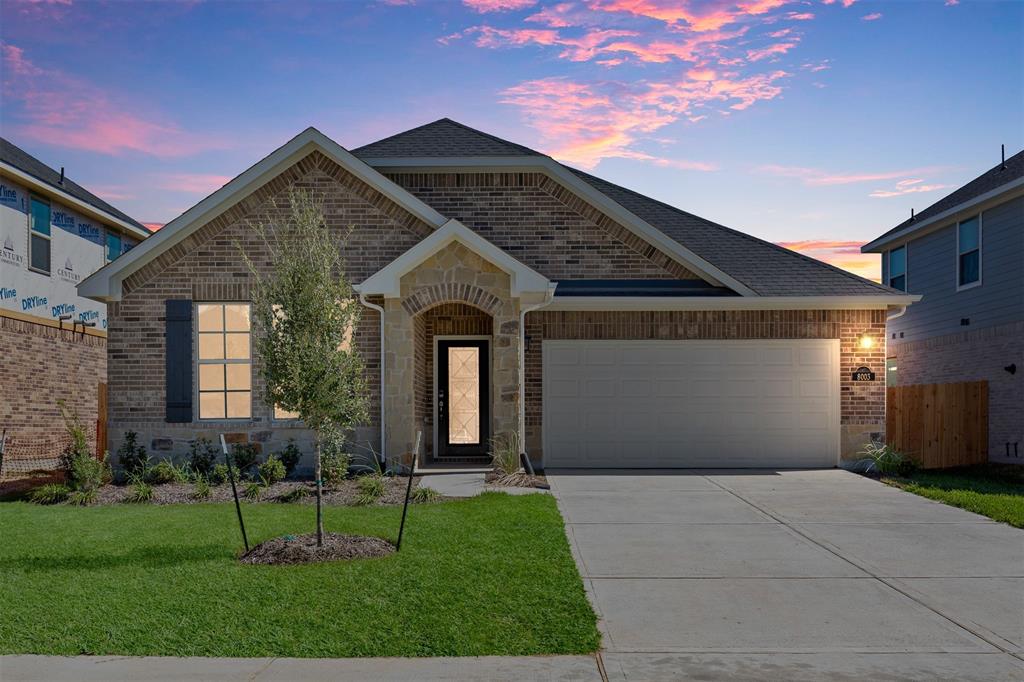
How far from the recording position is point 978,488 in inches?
525

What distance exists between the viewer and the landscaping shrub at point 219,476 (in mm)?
12867

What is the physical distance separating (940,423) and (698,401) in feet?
17.2

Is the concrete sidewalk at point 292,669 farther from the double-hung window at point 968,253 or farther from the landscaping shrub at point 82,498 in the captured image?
the double-hung window at point 968,253

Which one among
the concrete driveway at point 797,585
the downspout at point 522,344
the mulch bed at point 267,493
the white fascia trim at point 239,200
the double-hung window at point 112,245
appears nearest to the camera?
the concrete driveway at point 797,585

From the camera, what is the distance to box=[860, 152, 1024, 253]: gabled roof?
18031 millimetres

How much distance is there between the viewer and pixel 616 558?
8.11 meters

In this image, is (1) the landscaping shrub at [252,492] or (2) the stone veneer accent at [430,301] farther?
(2) the stone veneer accent at [430,301]

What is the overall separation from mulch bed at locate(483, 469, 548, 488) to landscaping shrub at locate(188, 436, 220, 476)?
458 cm

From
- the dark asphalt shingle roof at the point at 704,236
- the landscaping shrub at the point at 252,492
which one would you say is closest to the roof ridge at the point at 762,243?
the dark asphalt shingle roof at the point at 704,236

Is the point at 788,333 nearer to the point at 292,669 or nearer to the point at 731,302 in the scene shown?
the point at 731,302

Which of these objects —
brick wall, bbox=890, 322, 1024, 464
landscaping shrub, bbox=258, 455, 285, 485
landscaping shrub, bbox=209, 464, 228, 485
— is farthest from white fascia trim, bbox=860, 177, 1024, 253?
landscaping shrub, bbox=209, 464, 228, 485

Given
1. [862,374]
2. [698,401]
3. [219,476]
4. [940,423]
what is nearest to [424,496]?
[219,476]

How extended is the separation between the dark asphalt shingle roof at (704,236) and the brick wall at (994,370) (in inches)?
180

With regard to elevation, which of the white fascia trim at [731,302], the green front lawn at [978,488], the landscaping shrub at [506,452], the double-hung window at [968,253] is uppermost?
the double-hung window at [968,253]
